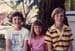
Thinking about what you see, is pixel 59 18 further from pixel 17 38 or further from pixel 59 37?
pixel 17 38

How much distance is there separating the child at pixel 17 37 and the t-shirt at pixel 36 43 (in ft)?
0.33

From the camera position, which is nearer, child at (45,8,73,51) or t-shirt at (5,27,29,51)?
child at (45,8,73,51)

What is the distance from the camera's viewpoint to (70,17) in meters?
8.31

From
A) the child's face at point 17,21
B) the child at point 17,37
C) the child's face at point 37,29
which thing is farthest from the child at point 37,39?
the child's face at point 17,21

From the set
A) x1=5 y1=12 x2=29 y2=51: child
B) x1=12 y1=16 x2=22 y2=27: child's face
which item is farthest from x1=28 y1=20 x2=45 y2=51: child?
x1=12 y1=16 x2=22 y2=27: child's face

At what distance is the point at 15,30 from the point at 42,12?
1699 mm

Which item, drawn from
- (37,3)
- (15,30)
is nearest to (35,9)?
(37,3)

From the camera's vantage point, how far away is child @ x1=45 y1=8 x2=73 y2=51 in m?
6.12

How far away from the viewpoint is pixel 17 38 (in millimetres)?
6289

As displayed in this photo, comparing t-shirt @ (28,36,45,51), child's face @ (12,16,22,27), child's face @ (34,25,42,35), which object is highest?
child's face @ (12,16,22,27)

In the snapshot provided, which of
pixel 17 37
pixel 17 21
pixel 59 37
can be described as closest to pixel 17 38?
pixel 17 37

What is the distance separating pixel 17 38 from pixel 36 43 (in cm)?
34

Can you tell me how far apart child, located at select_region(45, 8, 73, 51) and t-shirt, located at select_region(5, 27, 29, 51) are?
0.40 meters

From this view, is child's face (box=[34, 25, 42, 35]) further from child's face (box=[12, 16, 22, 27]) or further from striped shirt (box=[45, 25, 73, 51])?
child's face (box=[12, 16, 22, 27])
